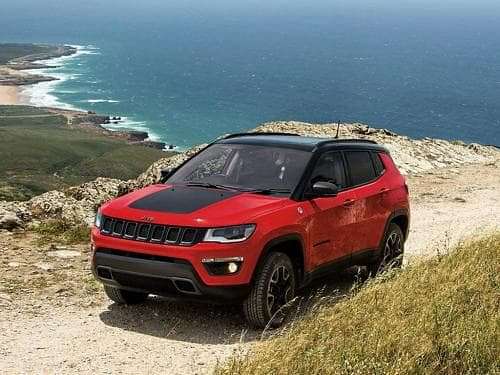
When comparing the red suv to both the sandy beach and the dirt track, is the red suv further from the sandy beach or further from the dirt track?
the sandy beach

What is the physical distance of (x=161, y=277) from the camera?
703 centimetres

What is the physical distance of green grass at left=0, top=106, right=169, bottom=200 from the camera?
11475 centimetres

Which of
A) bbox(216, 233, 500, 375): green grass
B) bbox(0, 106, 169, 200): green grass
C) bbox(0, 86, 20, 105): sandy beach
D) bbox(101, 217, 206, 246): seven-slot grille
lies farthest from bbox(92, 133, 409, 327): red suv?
bbox(0, 86, 20, 105): sandy beach

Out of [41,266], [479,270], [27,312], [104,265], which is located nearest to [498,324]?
[479,270]

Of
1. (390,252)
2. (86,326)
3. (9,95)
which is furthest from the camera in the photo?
(9,95)

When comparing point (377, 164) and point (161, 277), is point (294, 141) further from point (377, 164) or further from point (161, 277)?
point (161, 277)

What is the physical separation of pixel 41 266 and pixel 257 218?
170 inches

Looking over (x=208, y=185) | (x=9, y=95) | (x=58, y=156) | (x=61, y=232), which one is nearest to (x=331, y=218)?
(x=208, y=185)

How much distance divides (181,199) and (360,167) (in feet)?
9.04

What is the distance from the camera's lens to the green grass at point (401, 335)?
5578mm

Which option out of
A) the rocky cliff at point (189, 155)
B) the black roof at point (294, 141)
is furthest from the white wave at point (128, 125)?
the black roof at point (294, 141)

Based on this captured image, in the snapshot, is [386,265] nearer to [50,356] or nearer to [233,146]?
[233,146]

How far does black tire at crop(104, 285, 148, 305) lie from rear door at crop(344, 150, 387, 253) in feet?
8.63

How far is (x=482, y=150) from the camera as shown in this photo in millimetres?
26672
